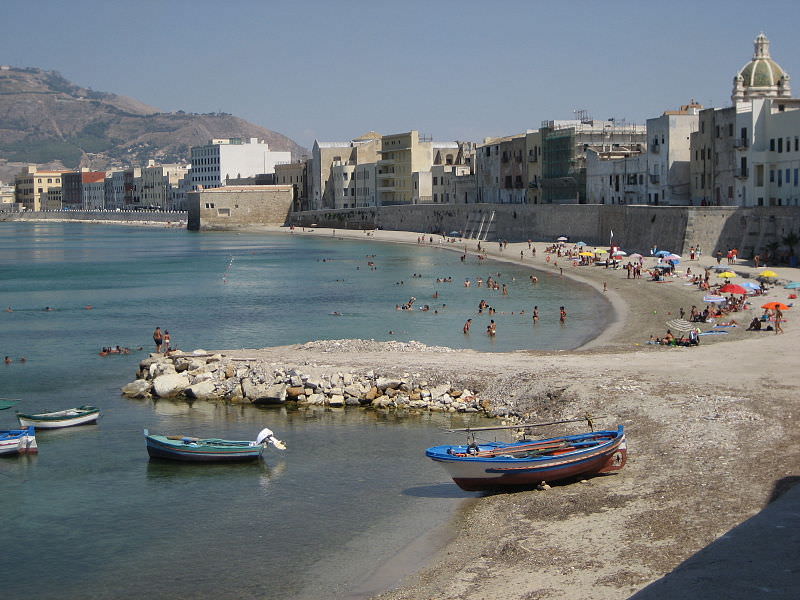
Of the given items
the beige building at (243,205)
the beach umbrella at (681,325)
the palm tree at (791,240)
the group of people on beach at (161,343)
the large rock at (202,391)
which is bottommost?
the large rock at (202,391)

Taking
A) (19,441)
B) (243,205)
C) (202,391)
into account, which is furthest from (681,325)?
(243,205)

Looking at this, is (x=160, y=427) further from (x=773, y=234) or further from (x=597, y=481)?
(x=773, y=234)

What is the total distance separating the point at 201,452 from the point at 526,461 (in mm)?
8574

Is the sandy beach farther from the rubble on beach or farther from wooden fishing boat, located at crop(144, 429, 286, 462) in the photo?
wooden fishing boat, located at crop(144, 429, 286, 462)

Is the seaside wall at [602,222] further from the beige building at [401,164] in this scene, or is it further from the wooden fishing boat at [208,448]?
the wooden fishing boat at [208,448]

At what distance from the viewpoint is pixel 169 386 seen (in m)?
33.2

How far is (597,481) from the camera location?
73.8ft

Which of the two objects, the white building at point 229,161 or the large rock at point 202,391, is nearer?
the large rock at point 202,391

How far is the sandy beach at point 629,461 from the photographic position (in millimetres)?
17750

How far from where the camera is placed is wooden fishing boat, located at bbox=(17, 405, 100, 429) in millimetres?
29547

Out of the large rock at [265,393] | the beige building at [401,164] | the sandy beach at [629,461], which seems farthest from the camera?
the beige building at [401,164]

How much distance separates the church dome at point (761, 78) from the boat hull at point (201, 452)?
212ft

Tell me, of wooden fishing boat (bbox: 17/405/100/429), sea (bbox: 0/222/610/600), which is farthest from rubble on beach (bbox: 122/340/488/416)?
wooden fishing boat (bbox: 17/405/100/429)

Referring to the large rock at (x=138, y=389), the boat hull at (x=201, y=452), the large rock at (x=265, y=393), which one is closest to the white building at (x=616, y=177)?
the large rock at (x=265, y=393)
